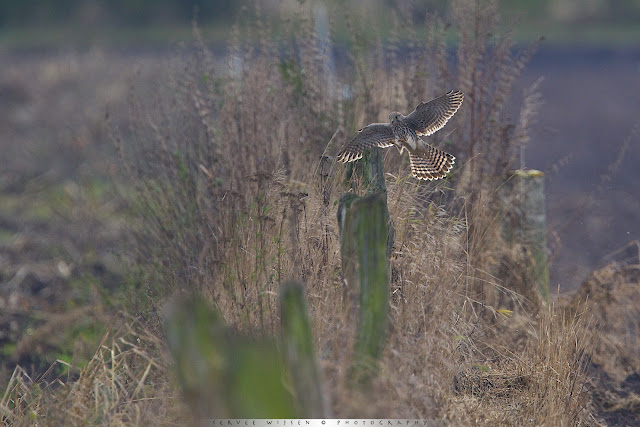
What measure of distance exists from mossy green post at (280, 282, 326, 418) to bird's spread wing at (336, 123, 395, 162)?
1.40 m

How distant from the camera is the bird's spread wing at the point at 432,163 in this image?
4082 mm

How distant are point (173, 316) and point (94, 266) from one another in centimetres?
511

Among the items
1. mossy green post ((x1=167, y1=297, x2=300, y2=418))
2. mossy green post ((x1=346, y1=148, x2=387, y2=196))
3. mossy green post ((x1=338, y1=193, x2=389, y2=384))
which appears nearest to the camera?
mossy green post ((x1=167, y1=297, x2=300, y2=418))

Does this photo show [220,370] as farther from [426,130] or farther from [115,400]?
[426,130]

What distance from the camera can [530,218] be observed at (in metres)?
5.25

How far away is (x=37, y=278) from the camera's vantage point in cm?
705

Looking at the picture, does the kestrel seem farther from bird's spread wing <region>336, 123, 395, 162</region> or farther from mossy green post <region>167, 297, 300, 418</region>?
mossy green post <region>167, 297, 300, 418</region>

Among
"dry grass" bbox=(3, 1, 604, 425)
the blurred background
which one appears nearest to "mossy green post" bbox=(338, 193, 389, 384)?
"dry grass" bbox=(3, 1, 604, 425)

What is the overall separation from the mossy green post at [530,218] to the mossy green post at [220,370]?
315 cm

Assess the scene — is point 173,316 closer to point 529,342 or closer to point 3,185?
point 529,342

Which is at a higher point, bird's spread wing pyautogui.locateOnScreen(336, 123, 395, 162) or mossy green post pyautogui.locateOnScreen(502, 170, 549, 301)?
bird's spread wing pyautogui.locateOnScreen(336, 123, 395, 162)

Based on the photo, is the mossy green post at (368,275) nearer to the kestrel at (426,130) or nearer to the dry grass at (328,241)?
the dry grass at (328,241)

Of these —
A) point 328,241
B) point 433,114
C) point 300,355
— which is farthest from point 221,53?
point 300,355

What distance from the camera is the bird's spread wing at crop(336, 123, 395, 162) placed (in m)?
3.83
